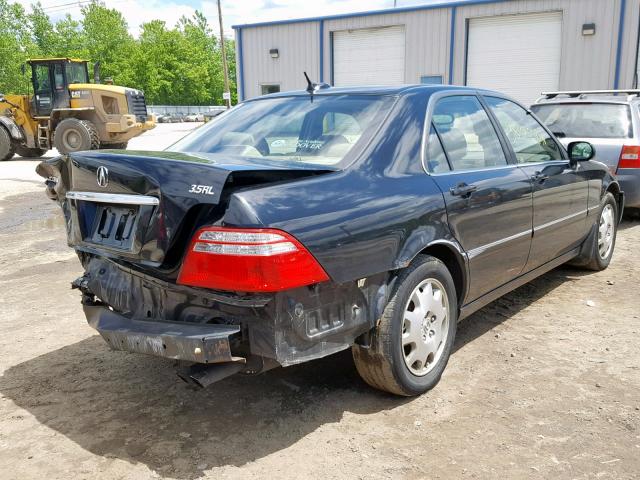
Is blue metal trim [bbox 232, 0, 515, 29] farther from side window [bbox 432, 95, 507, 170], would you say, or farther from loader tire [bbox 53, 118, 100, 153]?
side window [bbox 432, 95, 507, 170]

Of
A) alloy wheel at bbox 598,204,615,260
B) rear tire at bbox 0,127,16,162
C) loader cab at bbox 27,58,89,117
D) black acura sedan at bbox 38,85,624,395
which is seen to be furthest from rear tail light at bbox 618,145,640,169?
rear tire at bbox 0,127,16,162

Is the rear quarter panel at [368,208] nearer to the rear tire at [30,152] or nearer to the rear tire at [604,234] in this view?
the rear tire at [604,234]

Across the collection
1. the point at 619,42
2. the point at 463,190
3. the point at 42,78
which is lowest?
the point at 463,190

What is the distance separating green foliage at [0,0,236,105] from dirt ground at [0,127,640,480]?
226 feet

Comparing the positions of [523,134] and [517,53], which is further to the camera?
[517,53]

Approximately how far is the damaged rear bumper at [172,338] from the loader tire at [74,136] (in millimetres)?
15909

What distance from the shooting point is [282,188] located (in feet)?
8.77

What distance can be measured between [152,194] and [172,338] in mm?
643

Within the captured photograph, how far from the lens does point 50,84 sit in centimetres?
1852

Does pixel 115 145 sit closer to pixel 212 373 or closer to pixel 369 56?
pixel 369 56

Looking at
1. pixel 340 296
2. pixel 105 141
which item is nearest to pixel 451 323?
pixel 340 296

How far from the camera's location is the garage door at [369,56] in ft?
69.8

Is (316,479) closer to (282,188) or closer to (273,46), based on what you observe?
(282,188)

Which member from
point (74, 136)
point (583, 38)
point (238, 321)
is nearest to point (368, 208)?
point (238, 321)
